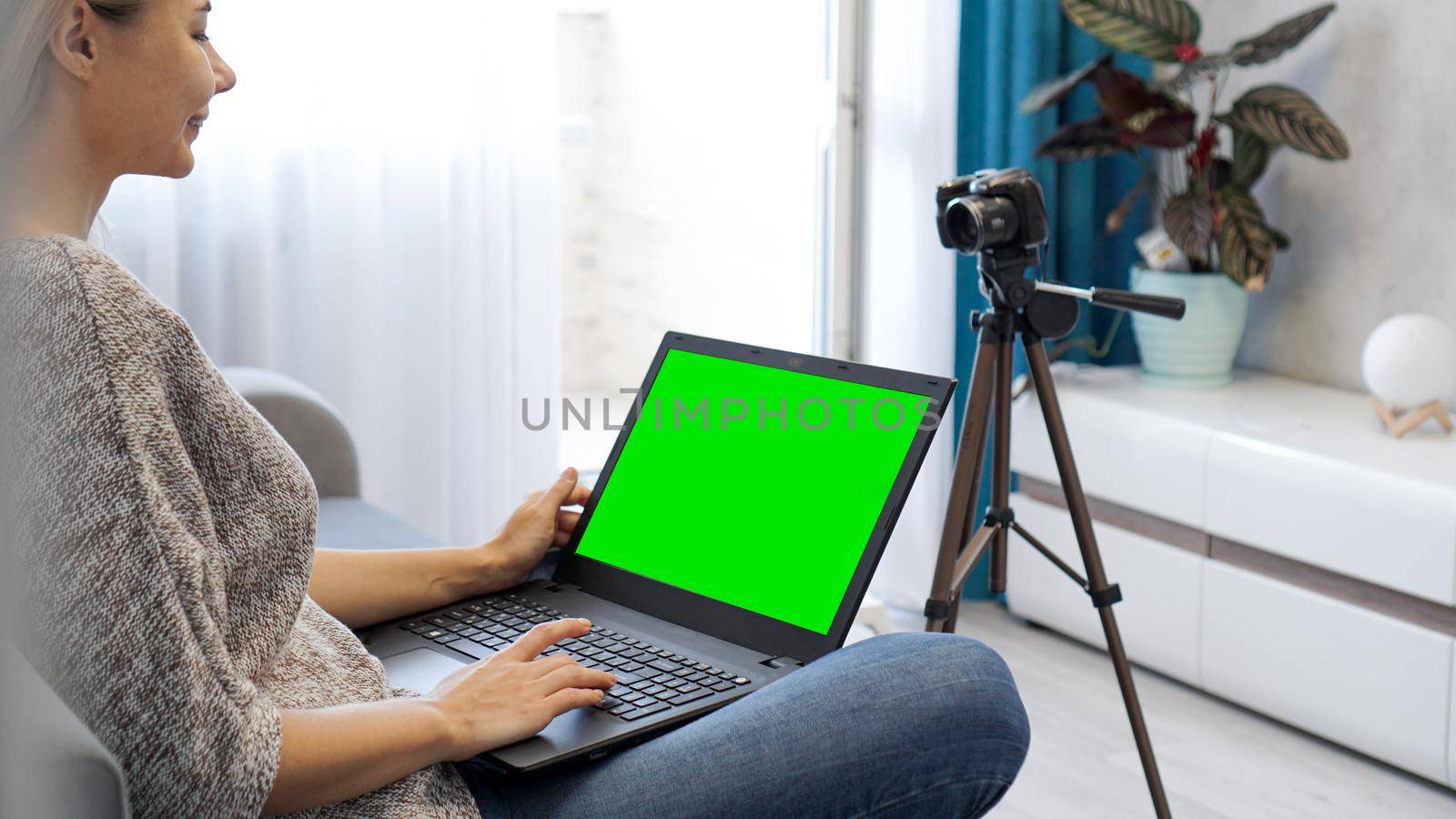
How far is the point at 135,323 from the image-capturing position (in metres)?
0.82

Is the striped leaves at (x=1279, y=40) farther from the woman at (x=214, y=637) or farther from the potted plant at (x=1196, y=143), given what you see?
the woman at (x=214, y=637)

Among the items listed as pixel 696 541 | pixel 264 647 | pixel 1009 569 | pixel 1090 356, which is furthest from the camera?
pixel 1090 356

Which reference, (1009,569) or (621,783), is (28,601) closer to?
(621,783)

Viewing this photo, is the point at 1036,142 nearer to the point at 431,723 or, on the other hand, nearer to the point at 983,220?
the point at 983,220

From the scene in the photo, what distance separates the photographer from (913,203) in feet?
9.55

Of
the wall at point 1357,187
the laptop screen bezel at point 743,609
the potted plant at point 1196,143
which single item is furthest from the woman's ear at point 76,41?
the wall at point 1357,187

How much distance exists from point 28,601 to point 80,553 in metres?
0.05

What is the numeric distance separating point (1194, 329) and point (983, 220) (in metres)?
1.21

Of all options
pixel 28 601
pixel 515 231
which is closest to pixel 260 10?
A: pixel 515 231

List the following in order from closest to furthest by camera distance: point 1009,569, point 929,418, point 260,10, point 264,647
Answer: point 264,647 < point 929,418 < point 260,10 < point 1009,569

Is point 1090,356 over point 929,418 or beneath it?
beneath

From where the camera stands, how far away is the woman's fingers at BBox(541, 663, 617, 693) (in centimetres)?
102

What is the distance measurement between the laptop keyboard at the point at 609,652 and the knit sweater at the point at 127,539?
0.33 meters

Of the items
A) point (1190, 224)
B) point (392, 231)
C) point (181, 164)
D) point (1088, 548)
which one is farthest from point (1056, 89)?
point (181, 164)
